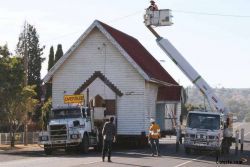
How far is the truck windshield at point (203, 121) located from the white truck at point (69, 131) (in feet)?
18.0

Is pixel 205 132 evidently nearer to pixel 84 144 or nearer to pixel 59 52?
pixel 84 144

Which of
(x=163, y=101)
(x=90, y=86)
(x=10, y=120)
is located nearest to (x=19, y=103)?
(x=10, y=120)

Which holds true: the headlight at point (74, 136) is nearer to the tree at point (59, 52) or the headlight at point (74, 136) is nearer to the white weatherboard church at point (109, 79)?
the white weatherboard church at point (109, 79)

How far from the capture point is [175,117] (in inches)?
1630

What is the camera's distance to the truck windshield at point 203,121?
93.1 feet

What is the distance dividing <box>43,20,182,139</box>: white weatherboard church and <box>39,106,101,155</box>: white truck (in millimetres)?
4541

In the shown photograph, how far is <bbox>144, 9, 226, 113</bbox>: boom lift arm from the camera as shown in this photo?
32.2 m

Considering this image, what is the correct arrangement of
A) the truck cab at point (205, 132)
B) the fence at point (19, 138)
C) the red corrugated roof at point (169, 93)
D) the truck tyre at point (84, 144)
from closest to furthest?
the truck cab at point (205, 132), the truck tyre at point (84, 144), the red corrugated roof at point (169, 93), the fence at point (19, 138)

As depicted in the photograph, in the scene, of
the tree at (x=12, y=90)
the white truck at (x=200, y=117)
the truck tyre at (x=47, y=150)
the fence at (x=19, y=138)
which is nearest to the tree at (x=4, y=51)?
the tree at (x=12, y=90)

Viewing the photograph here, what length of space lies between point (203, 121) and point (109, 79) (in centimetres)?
945

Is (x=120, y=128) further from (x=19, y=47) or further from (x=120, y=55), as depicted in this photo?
(x=19, y=47)

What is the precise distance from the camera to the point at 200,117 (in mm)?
28875

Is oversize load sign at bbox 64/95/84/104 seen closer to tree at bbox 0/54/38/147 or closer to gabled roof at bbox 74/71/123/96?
gabled roof at bbox 74/71/123/96

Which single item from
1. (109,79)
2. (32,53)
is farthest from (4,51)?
(32,53)
